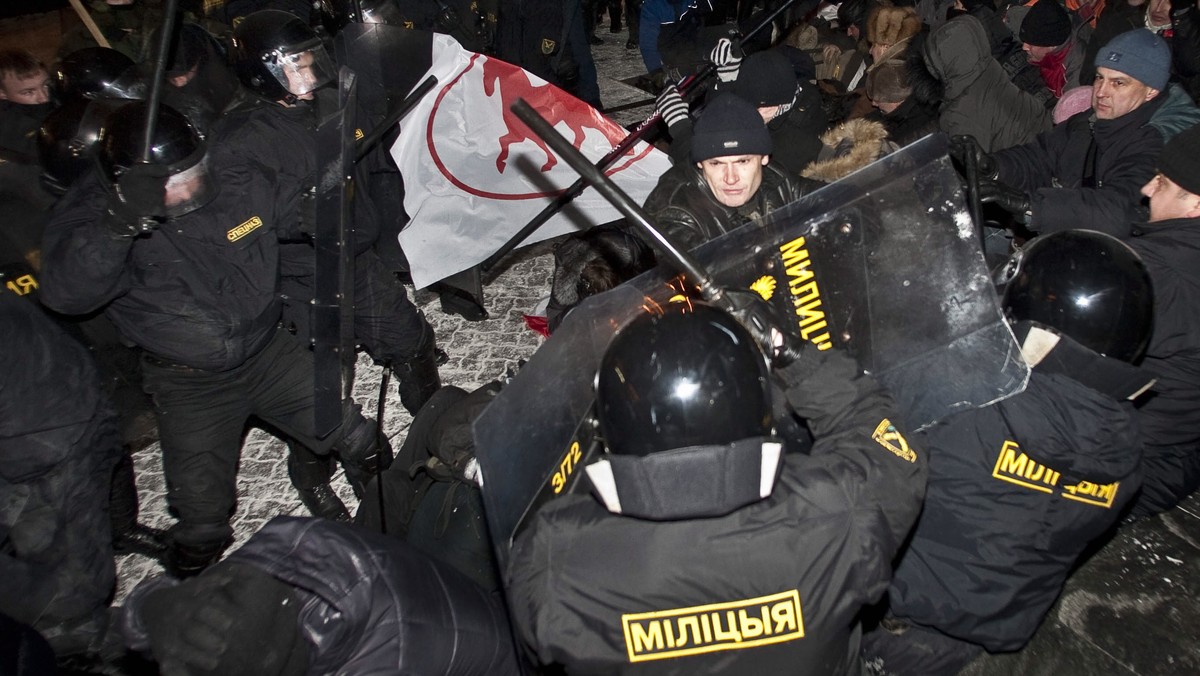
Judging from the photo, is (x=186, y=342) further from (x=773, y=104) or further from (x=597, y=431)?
(x=773, y=104)

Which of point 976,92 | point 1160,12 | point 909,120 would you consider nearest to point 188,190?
point 909,120

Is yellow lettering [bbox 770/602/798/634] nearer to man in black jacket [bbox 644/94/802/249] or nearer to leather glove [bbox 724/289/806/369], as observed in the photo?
leather glove [bbox 724/289/806/369]

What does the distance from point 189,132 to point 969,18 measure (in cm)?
405

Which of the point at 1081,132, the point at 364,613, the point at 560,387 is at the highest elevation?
the point at 1081,132

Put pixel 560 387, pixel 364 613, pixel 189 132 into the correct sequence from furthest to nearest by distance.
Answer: pixel 189 132 < pixel 560 387 < pixel 364 613

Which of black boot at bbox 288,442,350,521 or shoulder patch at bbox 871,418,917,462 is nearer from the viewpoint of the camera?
shoulder patch at bbox 871,418,917,462

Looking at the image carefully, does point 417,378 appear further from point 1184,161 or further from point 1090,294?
point 1184,161

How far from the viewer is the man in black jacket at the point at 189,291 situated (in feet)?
9.66

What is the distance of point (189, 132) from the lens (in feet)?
10.1

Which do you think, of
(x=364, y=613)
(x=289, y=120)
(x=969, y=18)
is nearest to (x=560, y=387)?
(x=364, y=613)

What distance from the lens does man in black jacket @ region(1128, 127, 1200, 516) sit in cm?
267

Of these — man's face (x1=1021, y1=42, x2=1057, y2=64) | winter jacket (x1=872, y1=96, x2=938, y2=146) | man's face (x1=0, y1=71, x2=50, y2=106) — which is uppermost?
man's face (x1=0, y1=71, x2=50, y2=106)

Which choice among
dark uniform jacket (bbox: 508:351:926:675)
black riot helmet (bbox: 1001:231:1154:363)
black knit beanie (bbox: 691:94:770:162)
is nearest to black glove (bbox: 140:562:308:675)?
dark uniform jacket (bbox: 508:351:926:675)

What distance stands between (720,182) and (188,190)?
212 cm
